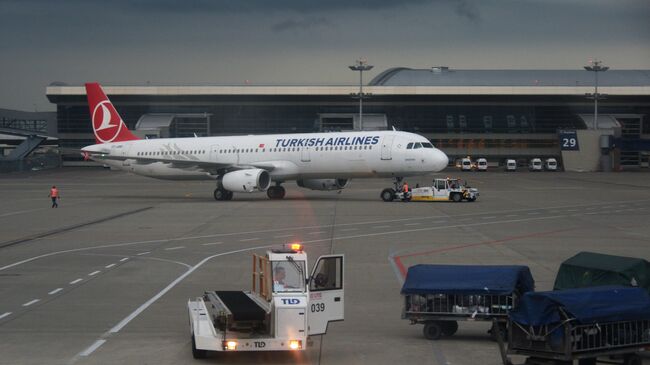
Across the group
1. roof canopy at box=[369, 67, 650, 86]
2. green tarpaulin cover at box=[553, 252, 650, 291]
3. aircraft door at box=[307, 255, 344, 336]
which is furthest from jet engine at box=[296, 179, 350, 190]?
roof canopy at box=[369, 67, 650, 86]

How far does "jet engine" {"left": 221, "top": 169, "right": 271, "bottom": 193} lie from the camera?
59.9 metres

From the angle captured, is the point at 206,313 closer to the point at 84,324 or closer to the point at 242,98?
the point at 84,324

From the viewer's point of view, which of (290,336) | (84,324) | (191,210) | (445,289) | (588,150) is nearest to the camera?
(290,336)

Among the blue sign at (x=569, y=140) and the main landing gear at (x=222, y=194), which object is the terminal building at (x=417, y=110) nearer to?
the blue sign at (x=569, y=140)

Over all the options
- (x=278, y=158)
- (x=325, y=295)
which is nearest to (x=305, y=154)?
(x=278, y=158)

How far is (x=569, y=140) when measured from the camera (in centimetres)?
13375

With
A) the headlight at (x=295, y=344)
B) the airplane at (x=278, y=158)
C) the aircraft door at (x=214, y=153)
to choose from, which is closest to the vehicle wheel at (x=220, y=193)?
the airplane at (x=278, y=158)

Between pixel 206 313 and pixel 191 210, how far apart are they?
129 ft

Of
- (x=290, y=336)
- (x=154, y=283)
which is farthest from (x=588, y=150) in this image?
(x=290, y=336)

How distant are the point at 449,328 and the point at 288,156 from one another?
143ft

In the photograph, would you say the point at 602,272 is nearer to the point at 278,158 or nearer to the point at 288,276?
the point at 288,276

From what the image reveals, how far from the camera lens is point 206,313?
17.3 meters

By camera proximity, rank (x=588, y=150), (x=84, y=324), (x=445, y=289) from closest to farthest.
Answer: (x=445, y=289) → (x=84, y=324) → (x=588, y=150)

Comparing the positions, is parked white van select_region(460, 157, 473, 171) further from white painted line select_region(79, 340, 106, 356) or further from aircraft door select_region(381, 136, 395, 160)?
white painted line select_region(79, 340, 106, 356)
